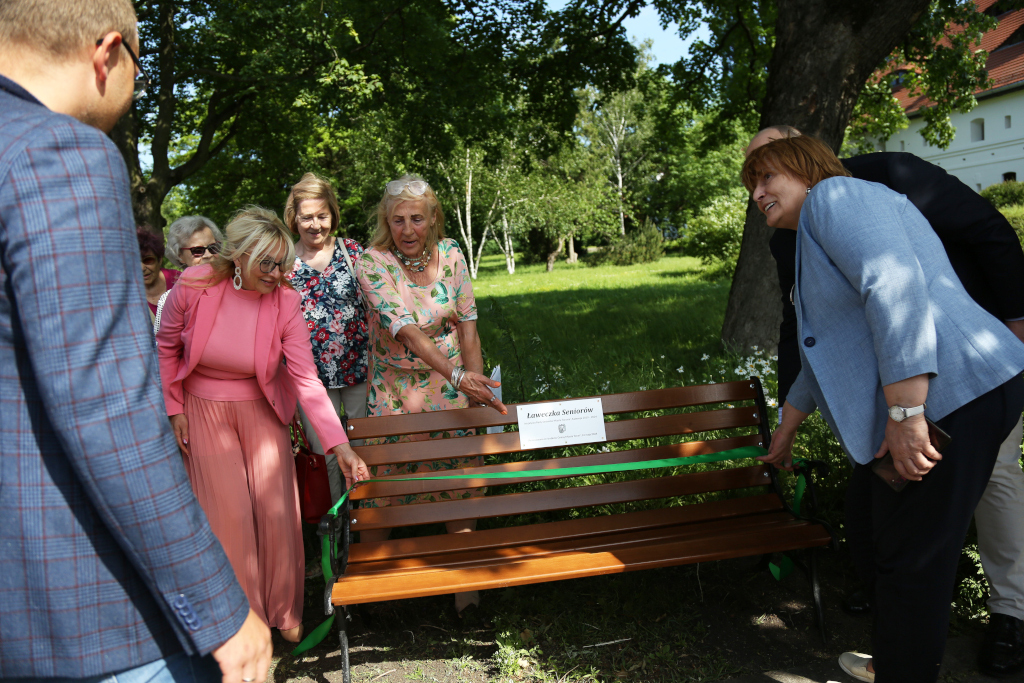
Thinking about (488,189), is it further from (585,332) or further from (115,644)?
(115,644)

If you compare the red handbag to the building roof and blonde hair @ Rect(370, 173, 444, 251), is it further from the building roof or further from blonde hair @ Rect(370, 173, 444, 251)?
the building roof

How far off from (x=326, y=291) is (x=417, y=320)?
0.86 meters

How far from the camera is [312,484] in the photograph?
365 cm

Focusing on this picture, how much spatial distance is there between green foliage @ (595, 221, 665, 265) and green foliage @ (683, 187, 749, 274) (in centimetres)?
1245

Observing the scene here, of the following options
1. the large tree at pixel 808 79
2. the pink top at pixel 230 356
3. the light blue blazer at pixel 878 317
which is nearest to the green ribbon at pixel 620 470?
the pink top at pixel 230 356

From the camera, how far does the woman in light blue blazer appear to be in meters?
2.01

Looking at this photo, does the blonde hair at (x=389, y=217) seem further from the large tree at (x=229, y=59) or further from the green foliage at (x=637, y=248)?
the green foliage at (x=637, y=248)

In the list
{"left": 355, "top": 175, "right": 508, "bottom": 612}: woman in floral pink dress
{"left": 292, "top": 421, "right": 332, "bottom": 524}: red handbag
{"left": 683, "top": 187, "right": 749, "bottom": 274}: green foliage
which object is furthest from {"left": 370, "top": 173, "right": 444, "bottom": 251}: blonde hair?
{"left": 683, "top": 187, "right": 749, "bottom": 274}: green foliage

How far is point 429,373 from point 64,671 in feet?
8.28

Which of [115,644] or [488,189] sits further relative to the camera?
[488,189]

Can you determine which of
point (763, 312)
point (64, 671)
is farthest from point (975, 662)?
point (763, 312)

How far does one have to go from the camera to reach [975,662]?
2979 millimetres

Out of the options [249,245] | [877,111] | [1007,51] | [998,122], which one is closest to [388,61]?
[249,245]

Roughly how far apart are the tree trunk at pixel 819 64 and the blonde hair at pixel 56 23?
6146 mm
